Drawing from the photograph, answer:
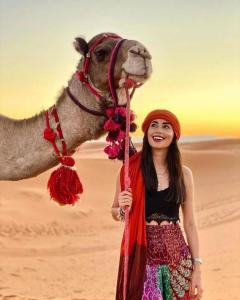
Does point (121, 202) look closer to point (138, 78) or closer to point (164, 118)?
point (164, 118)

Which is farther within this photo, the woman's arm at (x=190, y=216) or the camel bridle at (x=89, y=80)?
the camel bridle at (x=89, y=80)

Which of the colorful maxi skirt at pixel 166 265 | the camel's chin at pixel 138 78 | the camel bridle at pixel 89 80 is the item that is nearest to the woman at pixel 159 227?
the colorful maxi skirt at pixel 166 265

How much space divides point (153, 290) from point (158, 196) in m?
0.52

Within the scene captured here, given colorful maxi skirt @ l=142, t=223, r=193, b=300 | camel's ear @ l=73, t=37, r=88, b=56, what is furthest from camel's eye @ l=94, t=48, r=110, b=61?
colorful maxi skirt @ l=142, t=223, r=193, b=300

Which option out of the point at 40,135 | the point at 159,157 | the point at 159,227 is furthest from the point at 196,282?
the point at 40,135

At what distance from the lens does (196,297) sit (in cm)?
383

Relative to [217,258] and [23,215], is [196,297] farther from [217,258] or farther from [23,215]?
[23,215]

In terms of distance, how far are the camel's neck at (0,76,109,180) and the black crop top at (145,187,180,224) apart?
59 cm

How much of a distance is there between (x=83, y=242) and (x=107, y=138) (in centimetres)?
972

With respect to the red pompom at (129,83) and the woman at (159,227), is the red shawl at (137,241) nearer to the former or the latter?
the woman at (159,227)

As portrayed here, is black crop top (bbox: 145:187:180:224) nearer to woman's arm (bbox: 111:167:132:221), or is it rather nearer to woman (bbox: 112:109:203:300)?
woman (bbox: 112:109:203:300)

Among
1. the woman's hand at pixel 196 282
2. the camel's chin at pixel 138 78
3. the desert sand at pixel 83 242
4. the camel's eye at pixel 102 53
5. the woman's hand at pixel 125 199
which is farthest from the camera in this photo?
the desert sand at pixel 83 242

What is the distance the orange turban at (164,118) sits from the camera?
3807 mm

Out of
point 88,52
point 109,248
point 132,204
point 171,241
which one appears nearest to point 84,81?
point 88,52
